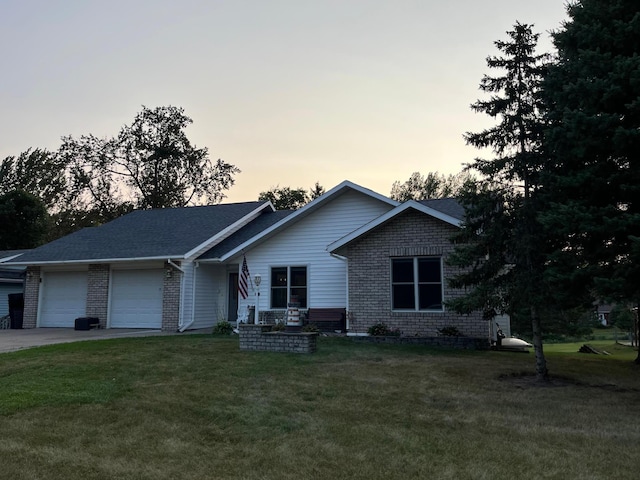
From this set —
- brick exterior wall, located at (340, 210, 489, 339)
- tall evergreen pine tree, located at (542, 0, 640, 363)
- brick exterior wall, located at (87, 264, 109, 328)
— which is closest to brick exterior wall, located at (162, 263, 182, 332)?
brick exterior wall, located at (87, 264, 109, 328)

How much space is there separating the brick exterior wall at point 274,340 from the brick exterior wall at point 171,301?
6390 millimetres

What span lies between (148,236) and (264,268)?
19.4 ft

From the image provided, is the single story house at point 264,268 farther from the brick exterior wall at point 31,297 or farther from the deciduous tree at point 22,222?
the deciduous tree at point 22,222

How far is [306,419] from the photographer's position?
5.87 metres

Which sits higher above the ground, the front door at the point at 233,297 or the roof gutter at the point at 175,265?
the roof gutter at the point at 175,265

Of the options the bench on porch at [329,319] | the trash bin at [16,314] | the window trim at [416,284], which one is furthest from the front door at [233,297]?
the trash bin at [16,314]

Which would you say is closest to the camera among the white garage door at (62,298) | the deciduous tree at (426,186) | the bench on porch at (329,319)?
the bench on porch at (329,319)

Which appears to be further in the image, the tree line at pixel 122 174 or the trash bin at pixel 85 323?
the tree line at pixel 122 174

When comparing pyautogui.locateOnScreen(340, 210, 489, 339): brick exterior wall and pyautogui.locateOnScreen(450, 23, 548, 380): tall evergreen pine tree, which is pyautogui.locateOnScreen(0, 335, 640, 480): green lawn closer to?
pyautogui.locateOnScreen(450, 23, 548, 380): tall evergreen pine tree

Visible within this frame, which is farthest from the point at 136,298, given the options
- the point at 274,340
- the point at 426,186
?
the point at 426,186

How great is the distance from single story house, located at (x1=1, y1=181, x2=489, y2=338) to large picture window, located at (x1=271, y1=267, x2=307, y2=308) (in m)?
0.04

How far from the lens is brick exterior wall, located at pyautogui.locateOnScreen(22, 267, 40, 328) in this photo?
65.1 feet

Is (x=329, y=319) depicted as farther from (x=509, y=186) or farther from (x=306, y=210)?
(x=509, y=186)

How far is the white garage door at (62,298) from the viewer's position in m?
19.4
